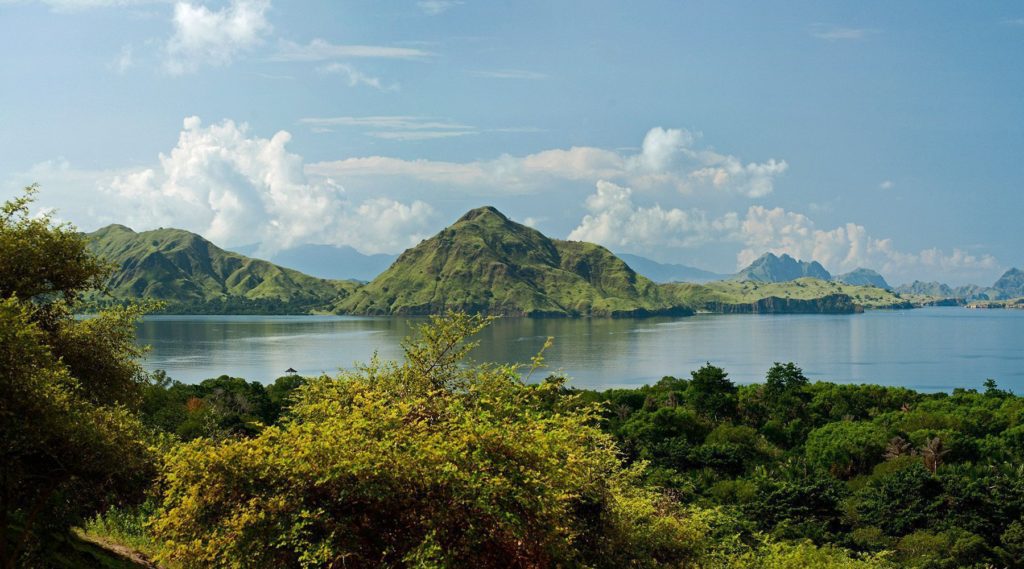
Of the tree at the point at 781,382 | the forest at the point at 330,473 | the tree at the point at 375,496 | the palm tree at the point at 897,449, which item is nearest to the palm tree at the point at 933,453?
the palm tree at the point at 897,449

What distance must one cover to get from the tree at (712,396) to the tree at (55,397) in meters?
70.3

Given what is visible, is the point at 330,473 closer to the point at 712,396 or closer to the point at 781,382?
the point at 712,396

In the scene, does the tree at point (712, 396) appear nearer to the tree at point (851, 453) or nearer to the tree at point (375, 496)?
the tree at point (851, 453)

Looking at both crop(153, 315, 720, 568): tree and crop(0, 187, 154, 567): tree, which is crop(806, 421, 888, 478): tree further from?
crop(0, 187, 154, 567): tree

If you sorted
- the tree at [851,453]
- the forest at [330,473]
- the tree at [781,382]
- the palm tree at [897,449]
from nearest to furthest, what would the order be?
the forest at [330,473] < the palm tree at [897,449] < the tree at [851,453] < the tree at [781,382]

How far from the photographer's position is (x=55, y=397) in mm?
17531

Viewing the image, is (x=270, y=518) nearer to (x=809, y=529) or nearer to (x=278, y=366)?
(x=809, y=529)

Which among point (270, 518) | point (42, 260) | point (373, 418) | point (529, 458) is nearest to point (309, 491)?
point (270, 518)

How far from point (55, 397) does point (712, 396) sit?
79844mm

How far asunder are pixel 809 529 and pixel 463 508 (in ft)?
122

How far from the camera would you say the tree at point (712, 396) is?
88125mm

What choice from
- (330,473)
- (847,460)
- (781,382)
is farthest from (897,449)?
(330,473)

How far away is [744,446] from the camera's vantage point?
69.0 meters

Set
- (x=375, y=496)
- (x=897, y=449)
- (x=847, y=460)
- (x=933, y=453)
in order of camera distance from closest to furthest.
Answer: (x=375, y=496)
(x=933, y=453)
(x=897, y=449)
(x=847, y=460)
